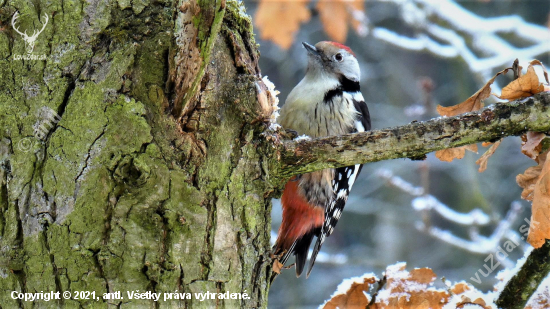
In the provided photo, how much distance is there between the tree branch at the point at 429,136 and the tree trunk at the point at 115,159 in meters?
0.33

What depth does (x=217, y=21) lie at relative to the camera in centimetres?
134

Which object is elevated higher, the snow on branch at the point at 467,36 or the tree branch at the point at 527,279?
the snow on branch at the point at 467,36

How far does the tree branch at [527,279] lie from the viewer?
65.5 inches

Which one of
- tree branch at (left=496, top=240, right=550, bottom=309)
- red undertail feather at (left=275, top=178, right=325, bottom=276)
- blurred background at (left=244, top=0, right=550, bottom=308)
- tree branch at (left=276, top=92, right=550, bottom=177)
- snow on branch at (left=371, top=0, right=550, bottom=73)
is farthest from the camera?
blurred background at (left=244, top=0, right=550, bottom=308)

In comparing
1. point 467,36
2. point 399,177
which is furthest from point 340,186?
point 399,177

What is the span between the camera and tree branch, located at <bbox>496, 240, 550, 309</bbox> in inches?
65.5

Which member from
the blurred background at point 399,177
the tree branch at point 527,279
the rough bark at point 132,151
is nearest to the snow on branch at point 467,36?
the blurred background at point 399,177

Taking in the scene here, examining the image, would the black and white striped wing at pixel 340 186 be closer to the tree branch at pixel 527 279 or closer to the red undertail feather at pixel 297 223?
the red undertail feather at pixel 297 223

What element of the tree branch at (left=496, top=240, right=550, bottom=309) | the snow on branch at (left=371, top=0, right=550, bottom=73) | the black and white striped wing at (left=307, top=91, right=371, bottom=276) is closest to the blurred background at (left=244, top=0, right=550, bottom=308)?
the snow on branch at (left=371, top=0, right=550, bottom=73)

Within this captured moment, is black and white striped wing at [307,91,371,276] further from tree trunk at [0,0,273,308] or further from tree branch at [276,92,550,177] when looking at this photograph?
tree trunk at [0,0,273,308]

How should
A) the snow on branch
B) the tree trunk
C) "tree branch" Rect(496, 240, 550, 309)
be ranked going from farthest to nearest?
the snow on branch < "tree branch" Rect(496, 240, 550, 309) < the tree trunk

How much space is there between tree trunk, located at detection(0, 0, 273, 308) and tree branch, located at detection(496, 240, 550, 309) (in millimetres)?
904

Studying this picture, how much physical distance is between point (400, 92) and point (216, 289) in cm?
1082

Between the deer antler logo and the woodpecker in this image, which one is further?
the woodpecker
